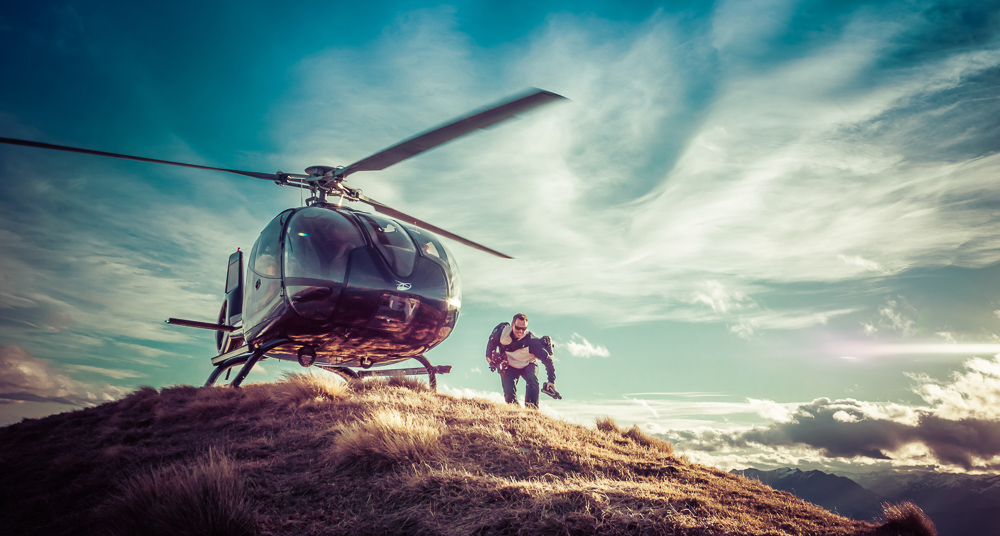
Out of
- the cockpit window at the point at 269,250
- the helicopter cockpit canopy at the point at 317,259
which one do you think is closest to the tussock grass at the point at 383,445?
the helicopter cockpit canopy at the point at 317,259

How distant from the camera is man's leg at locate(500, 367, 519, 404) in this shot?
11875mm

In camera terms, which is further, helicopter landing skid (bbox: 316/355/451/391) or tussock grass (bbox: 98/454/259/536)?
helicopter landing skid (bbox: 316/355/451/391)

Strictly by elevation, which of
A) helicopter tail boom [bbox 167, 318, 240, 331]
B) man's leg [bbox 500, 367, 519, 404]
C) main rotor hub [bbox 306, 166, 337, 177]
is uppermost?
main rotor hub [bbox 306, 166, 337, 177]

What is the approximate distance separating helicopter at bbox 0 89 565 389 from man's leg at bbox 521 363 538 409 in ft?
12.4

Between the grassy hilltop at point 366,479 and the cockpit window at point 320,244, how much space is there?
7.55ft

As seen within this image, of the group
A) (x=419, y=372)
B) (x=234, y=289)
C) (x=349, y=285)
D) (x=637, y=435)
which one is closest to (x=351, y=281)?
(x=349, y=285)

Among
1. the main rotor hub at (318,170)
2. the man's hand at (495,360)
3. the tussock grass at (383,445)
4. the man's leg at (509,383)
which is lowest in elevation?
the tussock grass at (383,445)

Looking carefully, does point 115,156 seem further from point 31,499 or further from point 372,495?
point 372,495

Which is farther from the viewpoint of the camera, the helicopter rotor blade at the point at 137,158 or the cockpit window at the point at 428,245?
the cockpit window at the point at 428,245

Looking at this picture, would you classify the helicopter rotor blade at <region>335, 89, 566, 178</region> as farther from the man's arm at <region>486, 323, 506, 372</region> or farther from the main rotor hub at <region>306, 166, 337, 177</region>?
the man's arm at <region>486, 323, 506, 372</region>

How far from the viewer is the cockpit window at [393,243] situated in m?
7.54

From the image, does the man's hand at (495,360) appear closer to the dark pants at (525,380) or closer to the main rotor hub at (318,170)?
the dark pants at (525,380)

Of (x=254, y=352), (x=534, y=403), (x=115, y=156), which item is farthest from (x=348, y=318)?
(x=534, y=403)

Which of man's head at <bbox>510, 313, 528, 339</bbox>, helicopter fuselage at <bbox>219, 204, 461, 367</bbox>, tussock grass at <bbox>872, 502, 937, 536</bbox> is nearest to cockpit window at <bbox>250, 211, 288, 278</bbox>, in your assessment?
helicopter fuselage at <bbox>219, 204, 461, 367</bbox>
